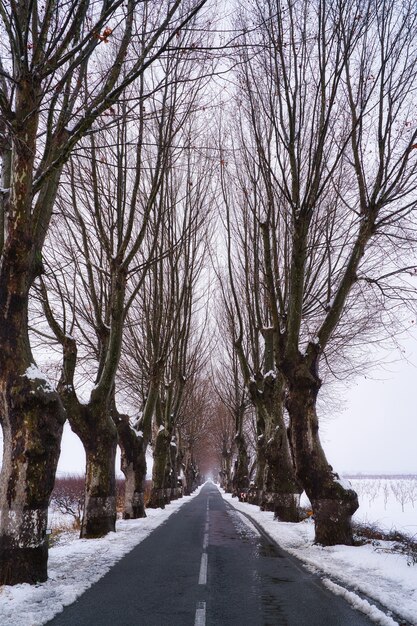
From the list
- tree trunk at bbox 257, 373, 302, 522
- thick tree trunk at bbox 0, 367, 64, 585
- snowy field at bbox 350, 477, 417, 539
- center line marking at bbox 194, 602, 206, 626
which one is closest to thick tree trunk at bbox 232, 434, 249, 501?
snowy field at bbox 350, 477, 417, 539

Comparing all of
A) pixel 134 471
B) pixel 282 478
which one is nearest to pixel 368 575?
pixel 282 478

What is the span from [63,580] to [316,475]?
5.11 m

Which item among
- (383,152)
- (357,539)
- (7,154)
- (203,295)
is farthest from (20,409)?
(203,295)

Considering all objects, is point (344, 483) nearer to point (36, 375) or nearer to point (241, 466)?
point (36, 375)

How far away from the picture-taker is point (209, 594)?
5.71 metres

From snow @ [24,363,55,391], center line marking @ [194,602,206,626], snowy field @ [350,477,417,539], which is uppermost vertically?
snow @ [24,363,55,391]

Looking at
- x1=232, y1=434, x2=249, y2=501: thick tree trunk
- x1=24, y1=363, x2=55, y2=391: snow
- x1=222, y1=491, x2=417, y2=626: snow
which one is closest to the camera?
x1=222, y1=491, x2=417, y2=626: snow

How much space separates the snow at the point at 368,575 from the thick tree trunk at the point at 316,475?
38 centimetres

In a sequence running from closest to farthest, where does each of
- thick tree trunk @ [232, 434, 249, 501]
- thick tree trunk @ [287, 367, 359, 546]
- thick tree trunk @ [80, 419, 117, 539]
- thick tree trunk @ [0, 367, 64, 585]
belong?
1. thick tree trunk @ [0, 367, 64, 585]
2. thick tree trunk @ [287, 367, 359, 546]
3. thick tree trunk @ [80, 419, 117, 539]
4. thick tree trunk @ [232, 434, 249, 501]

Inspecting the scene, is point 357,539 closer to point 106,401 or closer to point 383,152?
point 106,401

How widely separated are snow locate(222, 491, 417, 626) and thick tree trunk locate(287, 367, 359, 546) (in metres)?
0.38

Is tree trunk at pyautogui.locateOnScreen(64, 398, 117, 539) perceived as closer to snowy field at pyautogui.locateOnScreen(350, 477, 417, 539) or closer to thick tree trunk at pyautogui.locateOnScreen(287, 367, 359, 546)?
thick tree trunk at pyautogui.locateOnScreen(287, 367, 359, 546)

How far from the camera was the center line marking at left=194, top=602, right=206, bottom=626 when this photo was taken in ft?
14.8

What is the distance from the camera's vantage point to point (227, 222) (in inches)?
648
